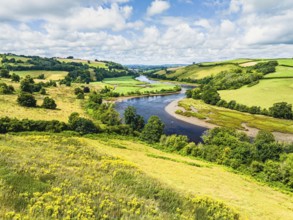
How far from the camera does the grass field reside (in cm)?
10150

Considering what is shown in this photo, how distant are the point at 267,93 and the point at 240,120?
176ft

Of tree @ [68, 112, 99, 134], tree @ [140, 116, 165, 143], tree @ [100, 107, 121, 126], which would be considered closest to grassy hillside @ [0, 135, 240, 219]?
tree @ [68, 112, 99, 134]

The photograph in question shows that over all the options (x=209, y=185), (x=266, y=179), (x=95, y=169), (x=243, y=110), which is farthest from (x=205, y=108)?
(x=95, y=169)

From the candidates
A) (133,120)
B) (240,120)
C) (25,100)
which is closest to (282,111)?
(240,120)

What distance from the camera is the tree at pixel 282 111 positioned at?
11749 centimetres

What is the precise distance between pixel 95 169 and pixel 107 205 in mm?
8445

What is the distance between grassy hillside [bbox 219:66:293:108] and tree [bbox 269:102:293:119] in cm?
1139

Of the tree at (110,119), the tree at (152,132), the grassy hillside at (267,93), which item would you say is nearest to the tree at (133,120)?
the tree at (110,119)

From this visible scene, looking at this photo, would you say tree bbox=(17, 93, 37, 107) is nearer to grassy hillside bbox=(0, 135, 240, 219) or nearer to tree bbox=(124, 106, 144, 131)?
tree bbox=(124, 106, 144, 131)

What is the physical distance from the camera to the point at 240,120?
112188mm

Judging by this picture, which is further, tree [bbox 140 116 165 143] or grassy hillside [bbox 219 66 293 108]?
grassy hillside [bbox 219 66 293 108]

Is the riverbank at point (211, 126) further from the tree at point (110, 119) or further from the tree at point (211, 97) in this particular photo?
the tree at point (110, 119)

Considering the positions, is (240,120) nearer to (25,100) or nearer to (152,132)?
(152,132)

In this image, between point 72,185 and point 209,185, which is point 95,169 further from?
point 209,185
